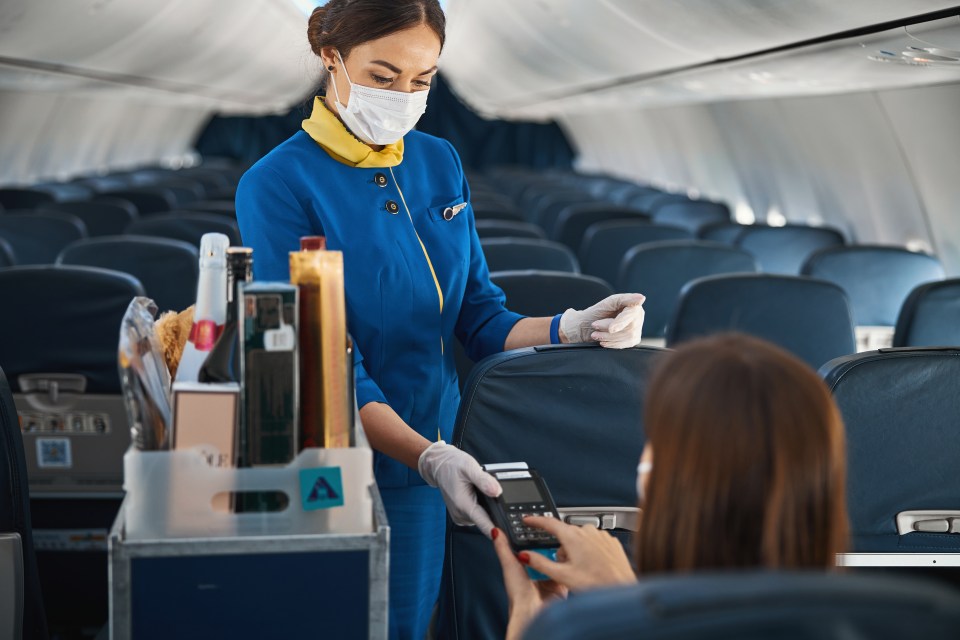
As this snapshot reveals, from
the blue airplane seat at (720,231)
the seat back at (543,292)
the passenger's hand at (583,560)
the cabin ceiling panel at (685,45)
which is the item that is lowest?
the passenger's hand at (583,560)

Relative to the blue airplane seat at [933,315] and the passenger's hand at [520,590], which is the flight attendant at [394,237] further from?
the blue airplane seat at [933,315]

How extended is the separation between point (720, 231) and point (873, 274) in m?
2.32

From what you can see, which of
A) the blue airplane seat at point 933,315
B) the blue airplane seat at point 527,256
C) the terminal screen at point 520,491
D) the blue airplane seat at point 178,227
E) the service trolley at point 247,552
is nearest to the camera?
the service trolley at point 247,552

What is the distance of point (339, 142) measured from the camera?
221cm

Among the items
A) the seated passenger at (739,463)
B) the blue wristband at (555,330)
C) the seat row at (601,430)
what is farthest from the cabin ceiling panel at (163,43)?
the seated passenger at (739,463)

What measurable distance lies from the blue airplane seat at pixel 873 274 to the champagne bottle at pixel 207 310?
4.01m

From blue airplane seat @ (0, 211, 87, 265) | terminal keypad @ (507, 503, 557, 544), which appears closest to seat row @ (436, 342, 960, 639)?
terminal keypad @ (507, 503, 557, 544)

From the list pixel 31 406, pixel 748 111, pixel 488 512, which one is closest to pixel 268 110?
pixel 748 111

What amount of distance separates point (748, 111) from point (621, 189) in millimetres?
2765

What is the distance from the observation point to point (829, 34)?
4934 millimetres

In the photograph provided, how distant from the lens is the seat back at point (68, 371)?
3.23 m

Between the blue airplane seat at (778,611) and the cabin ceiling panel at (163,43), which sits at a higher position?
the cabin ceiling panel at (163,43)

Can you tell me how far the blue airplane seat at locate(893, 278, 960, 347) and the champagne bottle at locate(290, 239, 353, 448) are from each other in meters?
2.83

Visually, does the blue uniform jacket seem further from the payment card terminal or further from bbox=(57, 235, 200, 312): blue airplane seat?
bbox=(57, 235, 200, 312): blue airplane seat
